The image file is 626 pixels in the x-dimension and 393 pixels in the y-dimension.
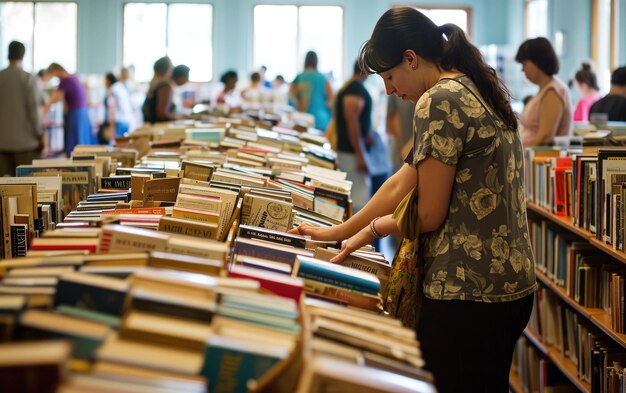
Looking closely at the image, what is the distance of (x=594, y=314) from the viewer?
3723 mm

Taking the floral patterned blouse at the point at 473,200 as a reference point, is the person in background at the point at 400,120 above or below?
above

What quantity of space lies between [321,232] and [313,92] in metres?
7.02

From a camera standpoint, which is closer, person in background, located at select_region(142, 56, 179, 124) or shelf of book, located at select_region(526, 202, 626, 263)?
shelf of book, located at select_region(526, 202, 626, 263)

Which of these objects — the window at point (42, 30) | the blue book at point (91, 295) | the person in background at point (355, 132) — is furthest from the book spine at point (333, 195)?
the window at point (42, 30)

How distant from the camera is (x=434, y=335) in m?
2.48

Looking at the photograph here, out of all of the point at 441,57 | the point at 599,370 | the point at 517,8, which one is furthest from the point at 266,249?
the point at 517,8

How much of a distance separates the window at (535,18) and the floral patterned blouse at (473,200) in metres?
14.5

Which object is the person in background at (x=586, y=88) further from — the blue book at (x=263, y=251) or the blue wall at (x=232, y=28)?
the blue wall at (x=232, y=28)

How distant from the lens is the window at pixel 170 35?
21016 millimetres

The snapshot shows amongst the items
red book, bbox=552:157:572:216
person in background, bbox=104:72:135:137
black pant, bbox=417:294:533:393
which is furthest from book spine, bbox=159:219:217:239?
person in background, bbox=104:72:135:137

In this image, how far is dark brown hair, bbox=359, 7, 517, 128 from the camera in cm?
244

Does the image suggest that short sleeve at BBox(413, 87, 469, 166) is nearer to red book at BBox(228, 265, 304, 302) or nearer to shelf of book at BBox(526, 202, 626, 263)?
red book at BBox(228, 265, 304, 302)

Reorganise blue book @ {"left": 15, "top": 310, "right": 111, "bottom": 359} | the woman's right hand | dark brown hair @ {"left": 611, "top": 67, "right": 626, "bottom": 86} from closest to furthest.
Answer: blue book @ {"left": 15, "top": 310, "right": 111, "bottom": 359}, the woman's right hand, dark brown hair @ {"left": 611, "top": 67, "right": 626, "bottom": 86}

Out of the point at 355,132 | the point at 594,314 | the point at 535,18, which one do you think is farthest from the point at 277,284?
the point at 535,18
